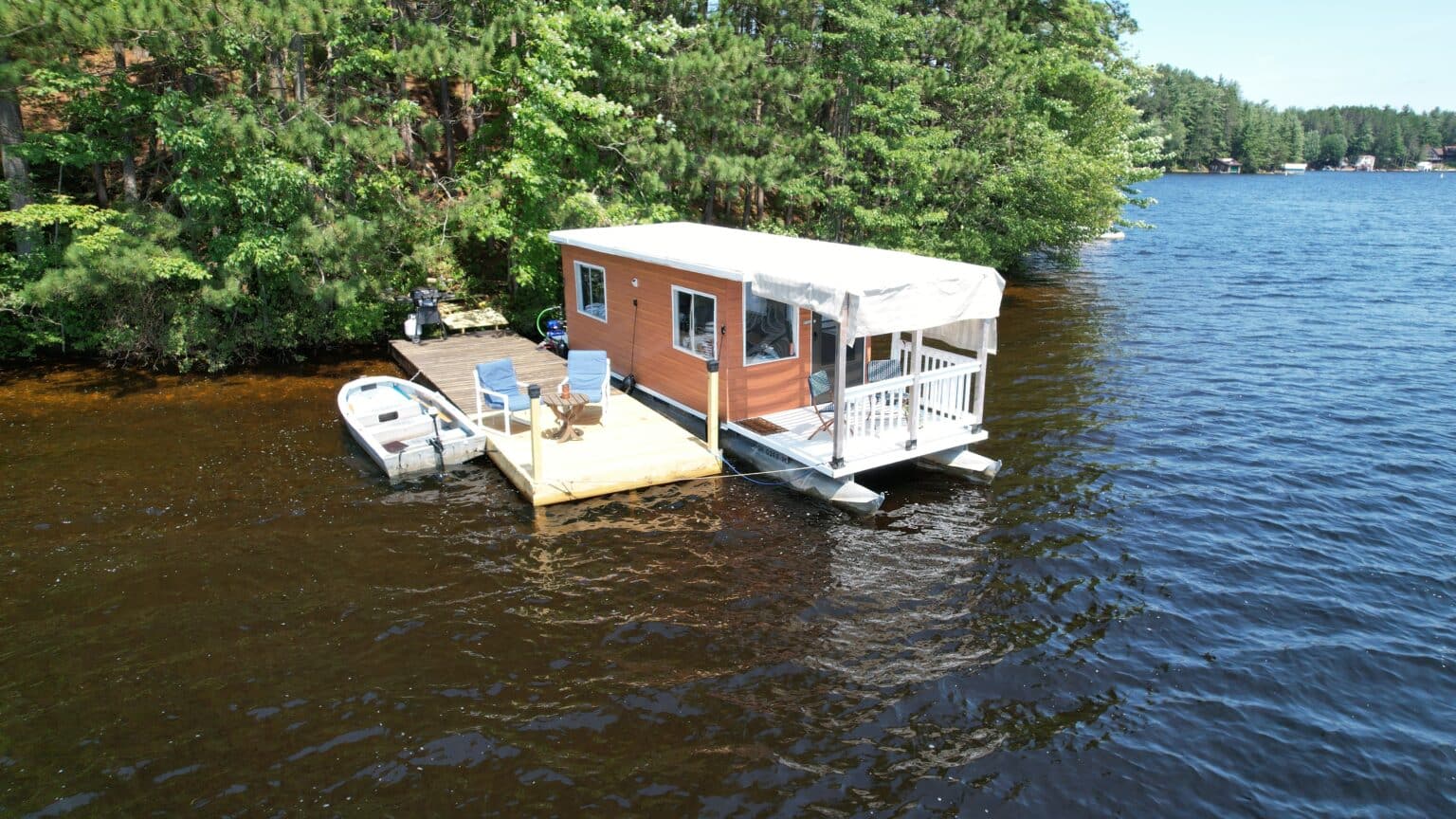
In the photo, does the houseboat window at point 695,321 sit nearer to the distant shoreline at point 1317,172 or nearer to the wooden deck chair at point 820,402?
the wooden deck chair at point 820,402

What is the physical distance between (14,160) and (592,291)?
9.93 meters

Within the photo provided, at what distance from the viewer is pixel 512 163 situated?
17812 mm

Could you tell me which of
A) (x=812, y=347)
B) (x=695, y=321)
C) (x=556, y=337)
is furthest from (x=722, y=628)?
(x=556, y=337)

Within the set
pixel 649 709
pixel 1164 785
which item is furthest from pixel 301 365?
pixel 1164 785

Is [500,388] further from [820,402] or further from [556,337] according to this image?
[820,402]

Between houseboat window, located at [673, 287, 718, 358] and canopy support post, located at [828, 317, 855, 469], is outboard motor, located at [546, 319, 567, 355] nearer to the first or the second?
houseboat window, located at [673, 287, 718, 358]

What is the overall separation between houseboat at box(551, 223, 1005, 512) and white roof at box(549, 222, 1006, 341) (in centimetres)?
2

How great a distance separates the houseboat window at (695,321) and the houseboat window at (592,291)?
2384 mm

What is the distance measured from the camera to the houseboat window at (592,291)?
50.3 ft

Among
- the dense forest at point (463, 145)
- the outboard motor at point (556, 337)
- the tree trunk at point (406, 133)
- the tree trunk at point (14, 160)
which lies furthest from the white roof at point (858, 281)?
the tree trunk at point (14, 160)

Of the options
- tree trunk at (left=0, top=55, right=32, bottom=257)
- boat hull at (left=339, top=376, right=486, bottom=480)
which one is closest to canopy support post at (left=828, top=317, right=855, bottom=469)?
boat hull at (left=339, top=376, right=486, bottom=480)

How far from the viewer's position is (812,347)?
12.8 metres

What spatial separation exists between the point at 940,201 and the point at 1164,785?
19.2 meters

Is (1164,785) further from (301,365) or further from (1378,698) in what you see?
(301,365)
